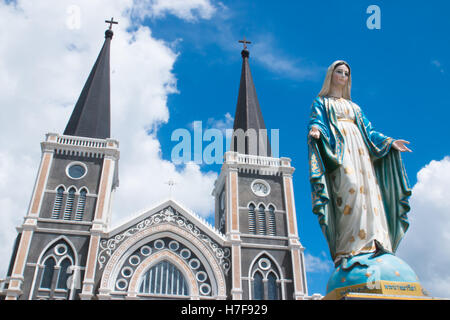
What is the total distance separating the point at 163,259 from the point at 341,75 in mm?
19256

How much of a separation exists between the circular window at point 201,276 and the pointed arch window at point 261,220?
453 centimetres

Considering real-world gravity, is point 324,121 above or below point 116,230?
below

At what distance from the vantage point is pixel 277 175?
91.2ft

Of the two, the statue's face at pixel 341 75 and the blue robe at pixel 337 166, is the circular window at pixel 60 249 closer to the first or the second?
the blue robe at pixel 337 166

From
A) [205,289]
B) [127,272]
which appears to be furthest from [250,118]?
[127,272]

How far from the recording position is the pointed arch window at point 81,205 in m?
23.7

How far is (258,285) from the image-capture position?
923 inches

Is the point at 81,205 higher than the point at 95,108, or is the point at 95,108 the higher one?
the point at 95,108

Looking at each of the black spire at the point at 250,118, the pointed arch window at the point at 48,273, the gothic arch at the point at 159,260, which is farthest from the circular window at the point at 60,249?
the black spire at the point at 250,118

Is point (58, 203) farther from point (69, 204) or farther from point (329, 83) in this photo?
point (329, 83)

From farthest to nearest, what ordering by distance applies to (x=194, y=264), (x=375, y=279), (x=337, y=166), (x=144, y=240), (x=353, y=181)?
(x=144, y=240) → (x=194, y=264) → (x=337, y=166) → (x=353, y=181) → (x=375, y=279)
